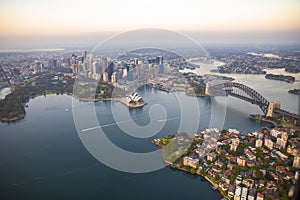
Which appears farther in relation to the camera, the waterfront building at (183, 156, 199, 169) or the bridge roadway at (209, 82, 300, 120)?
the bridge roadway at (209, 82, 300, 120)

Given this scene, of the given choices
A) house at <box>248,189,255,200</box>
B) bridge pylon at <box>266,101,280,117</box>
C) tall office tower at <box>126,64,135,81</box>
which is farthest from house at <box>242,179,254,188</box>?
tall office tower at <box>126,64,135,81</box>

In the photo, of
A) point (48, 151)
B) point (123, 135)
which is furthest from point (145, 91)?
point (48, 151)

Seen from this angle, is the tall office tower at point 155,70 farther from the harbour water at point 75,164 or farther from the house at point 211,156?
the house at point 211,156

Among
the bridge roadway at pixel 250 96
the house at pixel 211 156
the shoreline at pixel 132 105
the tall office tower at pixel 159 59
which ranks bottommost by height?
the house at pixel 211 156

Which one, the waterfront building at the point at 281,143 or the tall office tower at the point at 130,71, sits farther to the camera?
the tall office tower at the point at 130,71

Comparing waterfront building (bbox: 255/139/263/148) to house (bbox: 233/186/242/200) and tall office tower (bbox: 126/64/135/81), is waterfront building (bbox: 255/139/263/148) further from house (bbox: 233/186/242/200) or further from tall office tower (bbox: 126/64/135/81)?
tall office tower (bbox: 126/64/135/81)

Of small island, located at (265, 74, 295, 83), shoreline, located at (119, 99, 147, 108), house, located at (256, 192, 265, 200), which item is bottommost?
house, located at (256, 192, 265, 200)

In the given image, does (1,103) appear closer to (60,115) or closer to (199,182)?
(60,115)

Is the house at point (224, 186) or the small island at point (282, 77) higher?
the small island at point (282, 77)

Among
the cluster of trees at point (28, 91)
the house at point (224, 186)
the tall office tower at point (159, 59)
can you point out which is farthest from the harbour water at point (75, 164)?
the tall office tower at point (159, 59)

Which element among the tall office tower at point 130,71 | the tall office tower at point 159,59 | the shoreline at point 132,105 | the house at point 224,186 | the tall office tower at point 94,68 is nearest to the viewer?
the house at point 224,186

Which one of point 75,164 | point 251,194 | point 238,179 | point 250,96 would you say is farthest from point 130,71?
point 251,194
